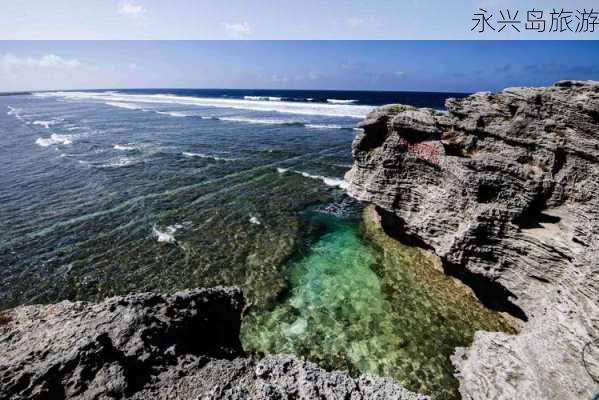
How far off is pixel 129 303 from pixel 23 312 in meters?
3.15

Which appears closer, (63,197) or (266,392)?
(266,392)

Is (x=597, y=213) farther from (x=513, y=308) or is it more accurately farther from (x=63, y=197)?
(x=63, y=197)

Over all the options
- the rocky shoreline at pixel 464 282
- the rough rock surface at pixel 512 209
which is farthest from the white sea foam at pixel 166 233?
the rough rock surface at pixel 512 209

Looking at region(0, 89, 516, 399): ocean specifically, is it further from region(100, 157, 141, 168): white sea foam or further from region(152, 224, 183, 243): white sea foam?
region(100, 157, 141, 168): white sea foam

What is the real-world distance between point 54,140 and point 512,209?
60.8m

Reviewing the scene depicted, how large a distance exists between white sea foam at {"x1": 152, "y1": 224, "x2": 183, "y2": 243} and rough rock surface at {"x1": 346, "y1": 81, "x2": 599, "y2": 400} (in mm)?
13478

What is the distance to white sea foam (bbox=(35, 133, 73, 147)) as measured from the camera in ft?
160

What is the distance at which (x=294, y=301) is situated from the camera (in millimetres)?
16125

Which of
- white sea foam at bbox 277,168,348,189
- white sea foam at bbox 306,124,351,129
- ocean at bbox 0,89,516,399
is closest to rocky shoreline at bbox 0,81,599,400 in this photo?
ocean at bbox 0,89,516,399

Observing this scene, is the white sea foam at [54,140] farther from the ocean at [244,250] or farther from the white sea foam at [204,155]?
the white sea foam at [204,155]

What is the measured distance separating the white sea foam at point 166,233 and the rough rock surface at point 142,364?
527 inches

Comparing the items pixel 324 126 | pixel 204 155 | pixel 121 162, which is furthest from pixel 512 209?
pixel 324 126

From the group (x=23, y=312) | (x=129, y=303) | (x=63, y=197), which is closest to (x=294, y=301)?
(x=129, y=303)

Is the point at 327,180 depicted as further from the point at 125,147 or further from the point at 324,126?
the point at 324,126
